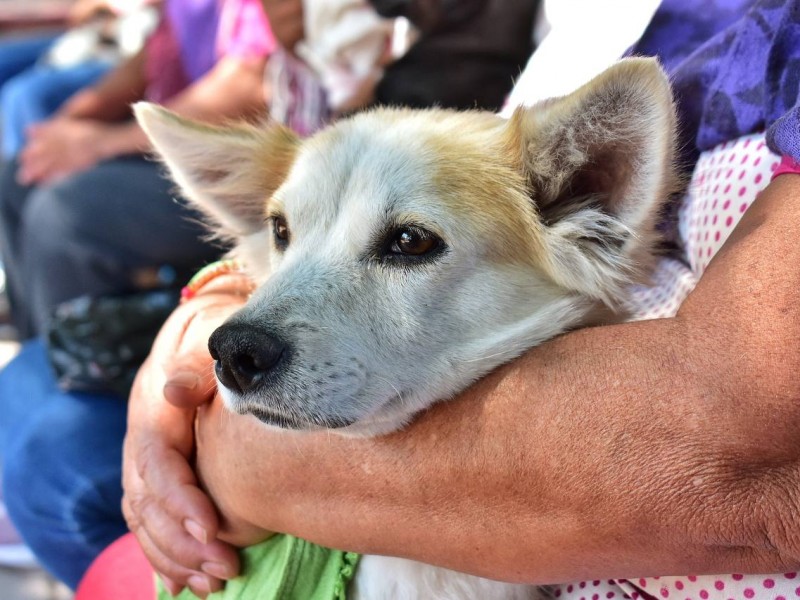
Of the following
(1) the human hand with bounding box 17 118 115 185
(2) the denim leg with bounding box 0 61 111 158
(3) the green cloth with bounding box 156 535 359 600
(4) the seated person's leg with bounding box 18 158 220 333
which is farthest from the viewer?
(2) the denim leg with bounding box 0 61 111 158

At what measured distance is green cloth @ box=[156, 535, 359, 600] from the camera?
88 centimetres

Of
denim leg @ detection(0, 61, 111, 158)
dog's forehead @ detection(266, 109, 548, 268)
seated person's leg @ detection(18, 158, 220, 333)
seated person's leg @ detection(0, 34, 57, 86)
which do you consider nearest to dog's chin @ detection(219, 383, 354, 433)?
dog's forehead @ detection(266, 109, 548, 268)

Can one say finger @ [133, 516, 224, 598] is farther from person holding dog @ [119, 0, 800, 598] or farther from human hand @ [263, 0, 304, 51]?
human hand @ [263, 0, 304, 51]

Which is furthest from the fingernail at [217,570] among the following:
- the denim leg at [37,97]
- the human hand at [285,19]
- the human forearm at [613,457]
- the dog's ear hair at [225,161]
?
the denim leg at [37,97]

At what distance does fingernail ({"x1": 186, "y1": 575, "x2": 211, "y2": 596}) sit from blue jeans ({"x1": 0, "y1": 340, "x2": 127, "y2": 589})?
555 mm

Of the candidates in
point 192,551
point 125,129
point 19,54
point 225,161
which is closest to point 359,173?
point 225,161

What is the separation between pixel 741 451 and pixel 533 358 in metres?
0.23

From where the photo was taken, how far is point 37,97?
2.97 m

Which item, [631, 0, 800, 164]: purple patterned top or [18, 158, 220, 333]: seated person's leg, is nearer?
[631, 0, 800, 164]: purple patterned top

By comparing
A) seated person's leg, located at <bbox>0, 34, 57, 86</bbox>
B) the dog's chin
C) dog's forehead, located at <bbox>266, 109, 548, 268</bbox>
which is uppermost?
dog's forehead, located at <bbox>266, 109, 548, 268</bbox>

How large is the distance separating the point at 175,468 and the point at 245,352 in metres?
0.27

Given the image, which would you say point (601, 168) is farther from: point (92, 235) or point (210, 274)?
point (92, 235)

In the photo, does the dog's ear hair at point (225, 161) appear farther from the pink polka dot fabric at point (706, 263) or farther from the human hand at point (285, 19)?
the human hand at point (285, 19)

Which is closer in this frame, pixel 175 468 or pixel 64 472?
pixel 175 468
